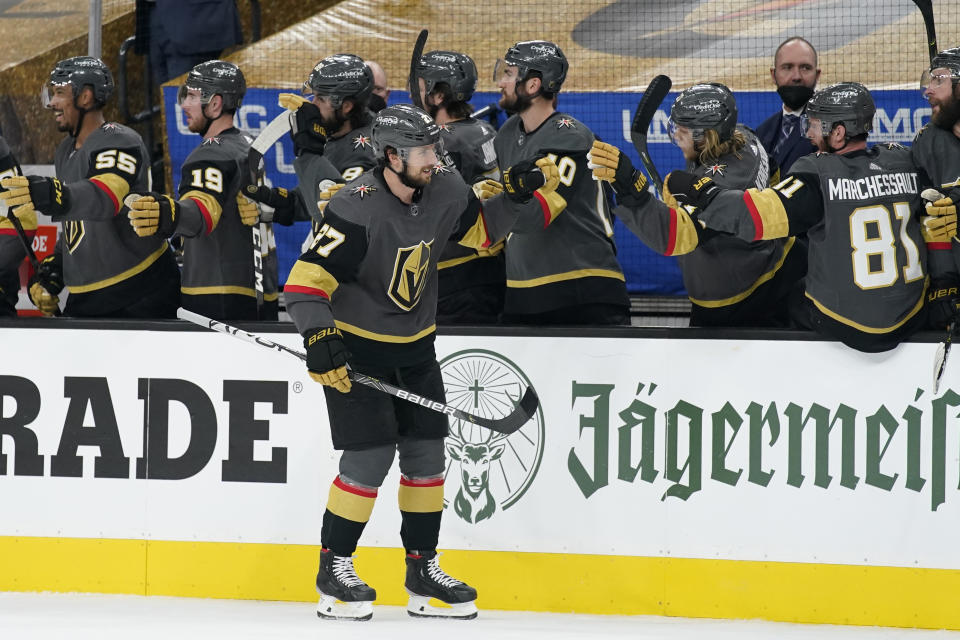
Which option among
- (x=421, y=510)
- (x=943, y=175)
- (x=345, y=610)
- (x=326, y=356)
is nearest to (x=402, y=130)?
(x=326, y=356)

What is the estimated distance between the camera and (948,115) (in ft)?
12.3

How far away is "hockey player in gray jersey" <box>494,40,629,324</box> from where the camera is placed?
395cm

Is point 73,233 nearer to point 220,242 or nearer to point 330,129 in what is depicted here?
point 220,242

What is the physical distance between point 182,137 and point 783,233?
336cm

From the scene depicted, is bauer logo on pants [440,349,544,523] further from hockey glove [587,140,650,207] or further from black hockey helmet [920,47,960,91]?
black hockey helmet [920,47,960,91]

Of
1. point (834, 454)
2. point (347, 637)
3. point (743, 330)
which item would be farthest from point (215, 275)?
point (834, 454)

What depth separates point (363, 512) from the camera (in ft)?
11.6

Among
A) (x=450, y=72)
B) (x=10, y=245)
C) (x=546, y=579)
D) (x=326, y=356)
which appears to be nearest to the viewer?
(x=326, y=356)

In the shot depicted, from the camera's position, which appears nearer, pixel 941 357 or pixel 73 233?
pixel 941 357

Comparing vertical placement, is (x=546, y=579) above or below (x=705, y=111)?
below

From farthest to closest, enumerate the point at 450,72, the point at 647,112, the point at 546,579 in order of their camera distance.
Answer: the point at 450,72 → the point at 546,579 → the point at 647,112

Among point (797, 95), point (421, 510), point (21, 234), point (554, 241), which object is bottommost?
point (421, 510)

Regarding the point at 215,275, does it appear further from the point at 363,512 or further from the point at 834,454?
the point at 834,454

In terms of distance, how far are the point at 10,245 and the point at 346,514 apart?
1.75 meters
